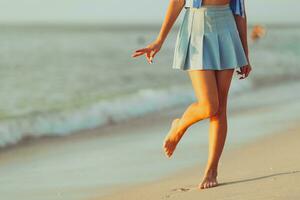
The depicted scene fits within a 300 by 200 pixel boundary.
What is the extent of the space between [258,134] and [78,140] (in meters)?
2.27

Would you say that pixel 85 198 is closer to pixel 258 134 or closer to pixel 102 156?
pixel 102 156

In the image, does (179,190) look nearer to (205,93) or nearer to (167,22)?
(205,93)

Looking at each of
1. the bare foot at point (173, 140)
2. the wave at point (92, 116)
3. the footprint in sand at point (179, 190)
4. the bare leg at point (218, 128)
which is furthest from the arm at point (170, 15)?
the wave at point (92, 116)

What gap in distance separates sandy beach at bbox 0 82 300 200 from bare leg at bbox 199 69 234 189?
10 centimetres

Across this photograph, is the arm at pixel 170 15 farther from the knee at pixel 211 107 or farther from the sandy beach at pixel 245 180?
the sandy beach at pixel 245 180

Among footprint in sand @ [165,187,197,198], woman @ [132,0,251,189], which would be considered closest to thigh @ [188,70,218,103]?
woman @ [132,0,251,189]

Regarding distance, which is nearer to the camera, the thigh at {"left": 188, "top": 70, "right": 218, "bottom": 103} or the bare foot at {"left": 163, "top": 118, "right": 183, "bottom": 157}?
the thigh at {"left": 188, "top": 70, "right": 218, "bottom": 103}

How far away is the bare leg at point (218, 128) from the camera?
4.46 m

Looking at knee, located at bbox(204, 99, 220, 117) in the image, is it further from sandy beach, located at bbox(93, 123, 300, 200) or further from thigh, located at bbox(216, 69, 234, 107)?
sandy beach, located at bbox(93, 123, 300, 200)

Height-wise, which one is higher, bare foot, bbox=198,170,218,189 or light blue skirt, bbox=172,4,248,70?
light blue skirt, bbox=172,4,248,70

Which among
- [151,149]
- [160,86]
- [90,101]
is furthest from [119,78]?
[151,149]

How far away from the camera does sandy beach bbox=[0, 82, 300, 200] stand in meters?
4.76

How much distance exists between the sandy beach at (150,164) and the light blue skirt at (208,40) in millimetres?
836

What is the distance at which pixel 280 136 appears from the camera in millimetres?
7414
